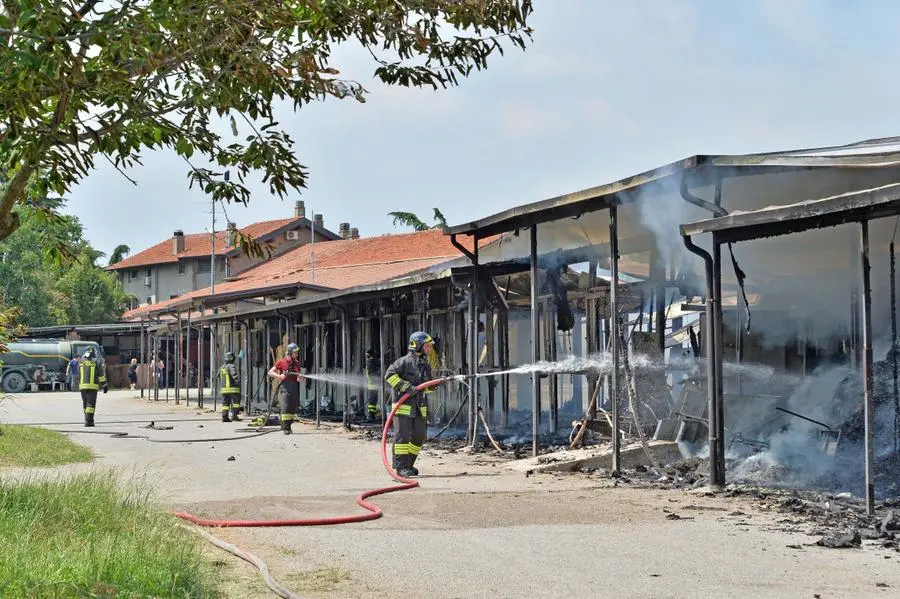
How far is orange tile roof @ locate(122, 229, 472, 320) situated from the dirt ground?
49.5 feet

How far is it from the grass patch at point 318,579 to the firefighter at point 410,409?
5.80 metres

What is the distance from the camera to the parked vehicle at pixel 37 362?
46.6m

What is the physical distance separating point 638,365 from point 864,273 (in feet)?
19.1

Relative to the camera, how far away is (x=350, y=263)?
45250 millimetres

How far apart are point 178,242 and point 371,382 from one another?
58.9m

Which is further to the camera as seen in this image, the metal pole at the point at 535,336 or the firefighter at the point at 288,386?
the firefighter at the point at 288,386

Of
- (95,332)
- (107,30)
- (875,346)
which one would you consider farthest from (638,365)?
(95,332)

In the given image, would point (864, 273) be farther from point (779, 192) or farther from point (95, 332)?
point (95, 332)

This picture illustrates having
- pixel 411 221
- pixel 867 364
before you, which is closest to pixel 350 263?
pixel 411 221

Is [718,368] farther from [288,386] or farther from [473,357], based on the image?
[288,386]

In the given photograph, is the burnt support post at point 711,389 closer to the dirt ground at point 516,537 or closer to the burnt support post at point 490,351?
the dirt ground at point 516,537

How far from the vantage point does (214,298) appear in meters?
28.7

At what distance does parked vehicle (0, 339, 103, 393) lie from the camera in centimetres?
4656

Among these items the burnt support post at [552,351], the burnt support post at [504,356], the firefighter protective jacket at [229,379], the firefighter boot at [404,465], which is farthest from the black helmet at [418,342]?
the firefighter protective jacket at [229,379]
